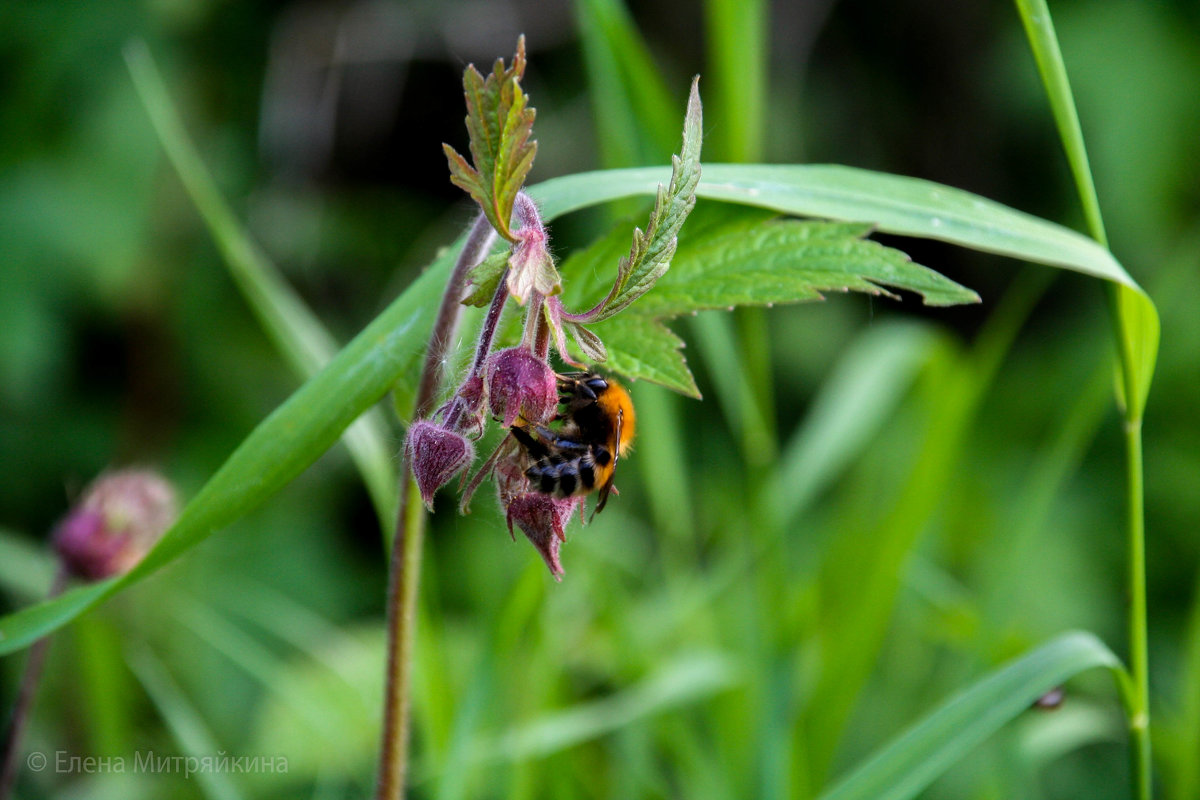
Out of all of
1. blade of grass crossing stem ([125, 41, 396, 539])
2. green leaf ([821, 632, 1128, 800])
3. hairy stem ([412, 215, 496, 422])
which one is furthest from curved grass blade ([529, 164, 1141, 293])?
blade of grass crossing stem ([125, 41, 396, 539])

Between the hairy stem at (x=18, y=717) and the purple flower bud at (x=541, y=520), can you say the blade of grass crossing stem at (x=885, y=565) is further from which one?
the hairy stem at (x=18, y=717)

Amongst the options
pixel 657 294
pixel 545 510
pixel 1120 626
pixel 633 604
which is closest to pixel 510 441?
pixel 545 510

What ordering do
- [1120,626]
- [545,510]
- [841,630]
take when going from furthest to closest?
[1120,626] < [841,630] < [545,510]

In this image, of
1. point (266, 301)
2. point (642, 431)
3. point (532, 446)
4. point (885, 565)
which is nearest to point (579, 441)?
point (532, 446)

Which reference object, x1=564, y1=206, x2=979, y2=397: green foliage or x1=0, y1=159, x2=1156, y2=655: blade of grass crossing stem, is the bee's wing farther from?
x1=0, y1=159, x2=1156, y2=655: blade of grass crossing stem

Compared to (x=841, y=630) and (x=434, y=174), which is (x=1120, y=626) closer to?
(x=841, y=630)

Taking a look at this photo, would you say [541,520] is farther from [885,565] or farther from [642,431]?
[642,431]
